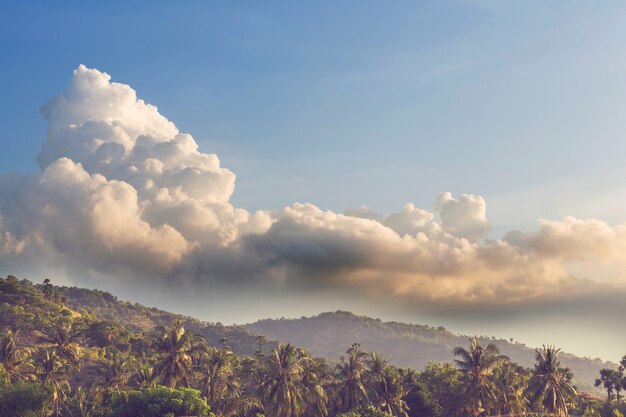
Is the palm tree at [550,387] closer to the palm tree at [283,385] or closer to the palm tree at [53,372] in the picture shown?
the palm tree at [283,385]

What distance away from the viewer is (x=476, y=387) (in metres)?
98.0

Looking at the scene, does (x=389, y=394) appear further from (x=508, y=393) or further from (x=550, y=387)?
(x=550, y=387)

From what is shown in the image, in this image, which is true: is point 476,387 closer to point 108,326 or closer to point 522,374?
point 522,374

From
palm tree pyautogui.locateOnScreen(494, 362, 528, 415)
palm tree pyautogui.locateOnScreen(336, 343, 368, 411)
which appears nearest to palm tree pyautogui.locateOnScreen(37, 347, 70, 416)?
palm tree pyautogui.locateOnScreen(336, 343, 368, 411)

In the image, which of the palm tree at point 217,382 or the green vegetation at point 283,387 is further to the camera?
the palm tree at point 217,382

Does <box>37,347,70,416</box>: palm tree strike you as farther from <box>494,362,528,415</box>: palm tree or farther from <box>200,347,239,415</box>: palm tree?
<box>494,362,528,415</box>: palm tree

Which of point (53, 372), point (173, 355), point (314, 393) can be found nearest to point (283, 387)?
point (314, 393)

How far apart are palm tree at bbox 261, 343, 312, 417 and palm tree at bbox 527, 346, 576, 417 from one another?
3669cm

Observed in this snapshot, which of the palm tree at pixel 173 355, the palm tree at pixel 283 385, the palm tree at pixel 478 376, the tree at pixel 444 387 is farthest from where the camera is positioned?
the tree at pixel 444 387

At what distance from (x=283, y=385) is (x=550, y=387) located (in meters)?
41.7

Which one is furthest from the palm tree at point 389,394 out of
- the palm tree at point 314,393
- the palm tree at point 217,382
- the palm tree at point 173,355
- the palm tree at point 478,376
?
the palm tree at point 173,355

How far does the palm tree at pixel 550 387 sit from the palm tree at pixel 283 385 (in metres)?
36.7

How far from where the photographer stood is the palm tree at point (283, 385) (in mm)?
84250

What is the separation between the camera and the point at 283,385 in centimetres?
8481
